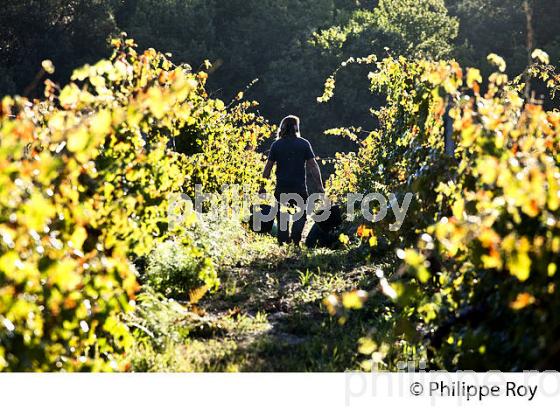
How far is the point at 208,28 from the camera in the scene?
121ft

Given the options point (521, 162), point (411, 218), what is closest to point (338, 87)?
point (411, 218)

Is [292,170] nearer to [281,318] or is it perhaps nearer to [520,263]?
[281,318]

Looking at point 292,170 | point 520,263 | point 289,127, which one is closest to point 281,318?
point 520,263

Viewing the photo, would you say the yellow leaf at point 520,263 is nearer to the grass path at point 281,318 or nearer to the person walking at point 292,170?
the grass path at point 281,318

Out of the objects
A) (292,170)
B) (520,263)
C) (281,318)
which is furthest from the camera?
(292,170)

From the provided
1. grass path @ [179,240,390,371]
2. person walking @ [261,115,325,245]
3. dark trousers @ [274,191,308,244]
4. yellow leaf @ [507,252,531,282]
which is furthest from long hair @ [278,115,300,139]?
yellow leaf @ [507,252,531,282]

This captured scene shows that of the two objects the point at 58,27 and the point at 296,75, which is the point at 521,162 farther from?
the point at 296,75

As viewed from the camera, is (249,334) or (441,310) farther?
(249,334)

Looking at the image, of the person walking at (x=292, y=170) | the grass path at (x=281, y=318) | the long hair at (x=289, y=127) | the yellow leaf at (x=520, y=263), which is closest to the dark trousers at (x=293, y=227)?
the person walking at (x=292, y=170)

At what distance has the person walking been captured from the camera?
31.2 feet

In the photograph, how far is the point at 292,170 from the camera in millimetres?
9539

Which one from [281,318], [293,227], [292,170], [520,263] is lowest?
[281,318]
